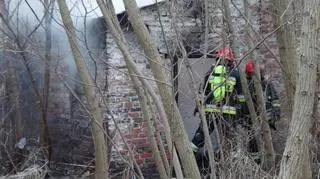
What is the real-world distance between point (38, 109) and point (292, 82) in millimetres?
4083

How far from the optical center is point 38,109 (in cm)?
678

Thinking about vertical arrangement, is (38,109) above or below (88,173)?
above

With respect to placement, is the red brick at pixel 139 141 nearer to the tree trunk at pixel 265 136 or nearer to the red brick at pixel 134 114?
the red brick at pixel 134 114

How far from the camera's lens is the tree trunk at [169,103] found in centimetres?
277

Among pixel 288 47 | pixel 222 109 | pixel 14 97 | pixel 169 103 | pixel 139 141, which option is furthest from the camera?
pixel 139 141

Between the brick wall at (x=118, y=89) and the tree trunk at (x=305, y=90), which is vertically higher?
the tree trunk at (x=305, y=90)

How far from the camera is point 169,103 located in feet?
9.53

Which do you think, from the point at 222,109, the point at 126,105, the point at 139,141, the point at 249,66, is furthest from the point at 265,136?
the point at 126,105

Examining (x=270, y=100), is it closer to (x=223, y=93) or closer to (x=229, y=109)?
(x=229, y=109)

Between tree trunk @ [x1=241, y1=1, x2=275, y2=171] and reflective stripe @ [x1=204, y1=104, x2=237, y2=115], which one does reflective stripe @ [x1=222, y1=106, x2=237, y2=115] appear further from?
tree trunk @ [x1=241, y1=1, x2=275, y2=171]

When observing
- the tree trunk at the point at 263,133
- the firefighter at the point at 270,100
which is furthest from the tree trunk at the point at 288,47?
the firefighter at the point at 270,100

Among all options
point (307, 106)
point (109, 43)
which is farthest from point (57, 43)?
point (307, 106)

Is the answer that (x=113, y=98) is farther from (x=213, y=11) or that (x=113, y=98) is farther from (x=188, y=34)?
(x=213, y=11)

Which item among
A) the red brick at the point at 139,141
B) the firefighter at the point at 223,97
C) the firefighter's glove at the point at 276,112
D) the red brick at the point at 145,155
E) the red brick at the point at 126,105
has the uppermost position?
the firefighter at the point at 223,97
